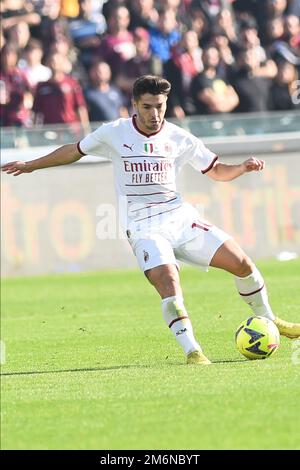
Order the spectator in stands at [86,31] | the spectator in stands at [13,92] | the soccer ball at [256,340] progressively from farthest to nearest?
the spectator in stands at [86,31] < the spectator in stands at [13,92] < the soccer ball at [256,340]

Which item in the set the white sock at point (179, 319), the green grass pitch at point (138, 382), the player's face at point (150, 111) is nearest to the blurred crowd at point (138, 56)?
the green grass pitch at point (138, 382)

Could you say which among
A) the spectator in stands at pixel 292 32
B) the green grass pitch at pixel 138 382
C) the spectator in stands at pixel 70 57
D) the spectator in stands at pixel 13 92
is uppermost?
the spectator in stands at pixel 292 32

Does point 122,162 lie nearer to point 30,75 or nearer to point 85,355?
point 85,355

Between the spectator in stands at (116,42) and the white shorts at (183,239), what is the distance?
10.5 metres

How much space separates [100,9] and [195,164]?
11.3m

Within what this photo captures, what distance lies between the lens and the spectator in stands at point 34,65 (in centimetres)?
1959

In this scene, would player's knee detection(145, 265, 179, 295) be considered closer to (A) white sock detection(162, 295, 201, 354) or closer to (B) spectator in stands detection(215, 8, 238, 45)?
(A) white sock detection(162, 295, 201, 354)

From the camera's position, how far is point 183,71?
68.4 feet

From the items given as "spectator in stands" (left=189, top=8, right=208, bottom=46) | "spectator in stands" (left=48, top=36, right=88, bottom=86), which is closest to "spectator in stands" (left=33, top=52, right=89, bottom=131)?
"spectator in stands" (left=48, top=36, right=88, bottom=86)

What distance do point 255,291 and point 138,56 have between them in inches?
420

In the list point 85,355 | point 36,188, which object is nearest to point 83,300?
point 36,188

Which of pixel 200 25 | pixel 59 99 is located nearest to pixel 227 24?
pixel 200 25

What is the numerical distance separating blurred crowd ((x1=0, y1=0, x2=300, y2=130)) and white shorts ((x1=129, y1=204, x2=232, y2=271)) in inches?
373

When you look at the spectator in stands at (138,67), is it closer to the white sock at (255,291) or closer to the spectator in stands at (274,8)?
the spectator in stands at (274,8)
